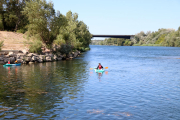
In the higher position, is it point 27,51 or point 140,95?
point 27,51

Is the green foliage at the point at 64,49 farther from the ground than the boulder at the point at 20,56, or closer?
farther from the ground

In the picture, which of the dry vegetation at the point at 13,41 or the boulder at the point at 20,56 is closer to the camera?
the boulder at the point at 20,56

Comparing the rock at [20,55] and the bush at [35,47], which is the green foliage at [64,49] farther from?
the rock at [20,55]

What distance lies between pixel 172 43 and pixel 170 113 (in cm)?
17937

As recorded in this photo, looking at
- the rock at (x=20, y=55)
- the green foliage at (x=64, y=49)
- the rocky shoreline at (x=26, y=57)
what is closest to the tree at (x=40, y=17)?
the green foliage at (x=64, y=49)

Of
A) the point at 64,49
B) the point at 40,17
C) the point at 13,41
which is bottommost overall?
the point at 64,49

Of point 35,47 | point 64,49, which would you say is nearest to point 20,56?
point 35,47

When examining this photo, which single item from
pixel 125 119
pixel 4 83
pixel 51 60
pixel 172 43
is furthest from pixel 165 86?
pixel 172 43

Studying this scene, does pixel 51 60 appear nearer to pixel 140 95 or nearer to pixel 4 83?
pixel 4 83

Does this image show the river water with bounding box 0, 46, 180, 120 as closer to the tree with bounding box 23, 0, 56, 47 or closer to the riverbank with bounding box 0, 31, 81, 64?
the riverbank with bounding box 0, 31, 81, 64

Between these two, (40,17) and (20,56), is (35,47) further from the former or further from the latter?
(40,17)

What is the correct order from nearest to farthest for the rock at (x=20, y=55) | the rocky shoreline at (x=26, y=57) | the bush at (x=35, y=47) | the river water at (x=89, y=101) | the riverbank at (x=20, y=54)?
1. the river water at (x=89, y=101)
2. the rocky shoreline at (x=26, y=57)
3. the riverbank at (x=20, y=54)
4. the rock at (x=20, y=55)
5. the bush at (x=35, y=47)

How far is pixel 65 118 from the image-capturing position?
14531 millimetres

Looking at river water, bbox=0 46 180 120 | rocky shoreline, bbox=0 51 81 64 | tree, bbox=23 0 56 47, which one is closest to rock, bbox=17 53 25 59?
rocky shoreline, bbox=0 51 81 64
